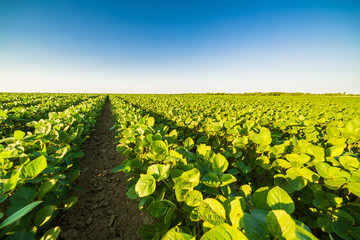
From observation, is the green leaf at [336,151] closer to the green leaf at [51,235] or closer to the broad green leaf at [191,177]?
the broad green leaf at [191,177]

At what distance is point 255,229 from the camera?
2.22 ft

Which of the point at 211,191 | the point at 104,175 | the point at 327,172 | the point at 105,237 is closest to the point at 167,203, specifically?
the point at 211,191

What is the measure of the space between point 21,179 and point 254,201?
1932mm

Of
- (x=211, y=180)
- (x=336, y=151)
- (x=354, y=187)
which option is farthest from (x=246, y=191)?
(x=336, y=151)

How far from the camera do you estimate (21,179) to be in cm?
116

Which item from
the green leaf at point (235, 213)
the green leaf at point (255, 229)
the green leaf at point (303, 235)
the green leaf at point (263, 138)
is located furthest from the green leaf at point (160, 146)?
the green leaf at point (263, 138)

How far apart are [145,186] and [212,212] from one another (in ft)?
1.77

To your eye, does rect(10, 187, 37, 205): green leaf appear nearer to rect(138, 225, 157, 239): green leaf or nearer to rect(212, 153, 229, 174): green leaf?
rect(138, 225, 157, 239): green leaf

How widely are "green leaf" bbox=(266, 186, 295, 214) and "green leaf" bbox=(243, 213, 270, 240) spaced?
21 centimetres

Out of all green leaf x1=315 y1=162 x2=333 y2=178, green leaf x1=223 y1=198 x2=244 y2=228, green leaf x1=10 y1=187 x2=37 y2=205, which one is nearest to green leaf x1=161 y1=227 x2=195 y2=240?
green leaf x1=223 y1=198 x2=244 y2=228

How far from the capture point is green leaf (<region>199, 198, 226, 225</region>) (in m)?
0.81

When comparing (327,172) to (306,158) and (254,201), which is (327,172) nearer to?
(306,158)

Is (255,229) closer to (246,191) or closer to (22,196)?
(246,191)

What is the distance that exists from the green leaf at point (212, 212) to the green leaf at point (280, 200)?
0.31m
